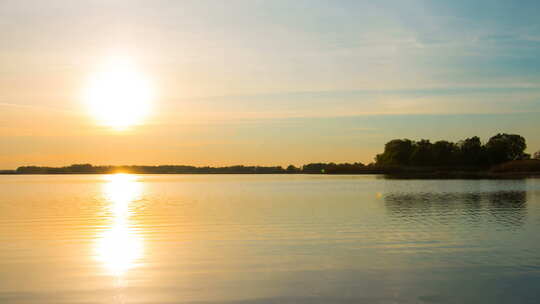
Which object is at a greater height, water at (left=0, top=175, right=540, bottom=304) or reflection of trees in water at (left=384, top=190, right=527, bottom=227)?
reflection of trees in water at (left=384, top=190, right=527, bottom=227)

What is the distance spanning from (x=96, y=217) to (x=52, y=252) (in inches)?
581

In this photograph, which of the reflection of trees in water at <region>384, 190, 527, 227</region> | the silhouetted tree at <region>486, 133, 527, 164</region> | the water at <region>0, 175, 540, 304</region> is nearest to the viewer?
the water at <region>0, 175, 540, 304</region>

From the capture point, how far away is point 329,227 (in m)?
28.4

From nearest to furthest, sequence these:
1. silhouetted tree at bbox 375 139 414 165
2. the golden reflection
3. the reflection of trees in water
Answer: the golden reflection
the reflection of trees in water
silhouetted tree at bbox 375 139 414 165

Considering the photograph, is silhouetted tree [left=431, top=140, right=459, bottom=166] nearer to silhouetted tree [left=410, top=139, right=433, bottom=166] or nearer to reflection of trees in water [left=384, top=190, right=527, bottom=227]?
silhouetted tree [left=410, top=139, right=433, bottom=166]

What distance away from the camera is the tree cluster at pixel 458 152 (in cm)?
17438

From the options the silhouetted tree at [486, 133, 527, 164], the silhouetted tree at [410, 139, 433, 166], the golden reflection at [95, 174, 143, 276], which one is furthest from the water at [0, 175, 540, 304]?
the silhouetted tree at [486, 133, 527, 164]

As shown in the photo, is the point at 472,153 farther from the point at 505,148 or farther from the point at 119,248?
the point at 119,248

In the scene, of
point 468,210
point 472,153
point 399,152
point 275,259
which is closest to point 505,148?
point 472,153

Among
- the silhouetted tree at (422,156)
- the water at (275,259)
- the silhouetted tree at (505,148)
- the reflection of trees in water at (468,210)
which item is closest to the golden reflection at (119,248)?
the water at (275,259)

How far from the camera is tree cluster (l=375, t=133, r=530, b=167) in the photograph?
572 feet

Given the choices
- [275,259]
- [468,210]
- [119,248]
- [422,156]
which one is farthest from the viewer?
[422,156]

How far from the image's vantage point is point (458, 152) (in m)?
178

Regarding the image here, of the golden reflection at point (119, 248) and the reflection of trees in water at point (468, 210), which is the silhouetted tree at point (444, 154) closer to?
the reflection of trees in water at point (468, 210)
